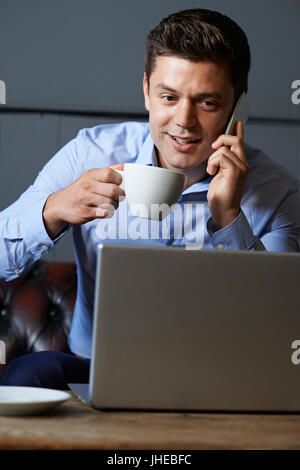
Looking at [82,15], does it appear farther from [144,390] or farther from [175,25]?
[144,390]

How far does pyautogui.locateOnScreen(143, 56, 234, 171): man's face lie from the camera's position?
1372 mm

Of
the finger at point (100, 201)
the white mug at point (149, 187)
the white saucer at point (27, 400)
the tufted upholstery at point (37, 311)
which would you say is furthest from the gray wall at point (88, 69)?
the white saucer at point (27, 400)

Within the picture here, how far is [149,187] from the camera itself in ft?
3.27

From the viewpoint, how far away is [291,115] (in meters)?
2.18

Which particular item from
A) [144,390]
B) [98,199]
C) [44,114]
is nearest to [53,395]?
[144,390]

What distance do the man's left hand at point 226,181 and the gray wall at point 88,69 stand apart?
0.92 meters

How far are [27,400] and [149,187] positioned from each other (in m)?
0.45

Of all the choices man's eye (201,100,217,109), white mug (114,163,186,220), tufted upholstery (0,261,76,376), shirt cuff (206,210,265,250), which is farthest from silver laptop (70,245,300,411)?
tufted upholstery (0,261,76,376)

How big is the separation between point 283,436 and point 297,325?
0.16m

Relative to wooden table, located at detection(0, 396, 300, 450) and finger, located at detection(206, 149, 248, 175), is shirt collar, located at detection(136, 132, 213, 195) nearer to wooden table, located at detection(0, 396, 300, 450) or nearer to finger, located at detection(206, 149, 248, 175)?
finger, located at detection(206, 149, 248, 175)

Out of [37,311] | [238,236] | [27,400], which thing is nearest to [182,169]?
[238,236]

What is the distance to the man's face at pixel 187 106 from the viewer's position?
4.50ft

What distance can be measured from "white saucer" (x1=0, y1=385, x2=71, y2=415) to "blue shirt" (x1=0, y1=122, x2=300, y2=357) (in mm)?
683

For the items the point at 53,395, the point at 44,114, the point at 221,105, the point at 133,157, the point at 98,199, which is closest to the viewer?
the point at 53,395
